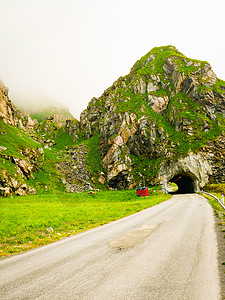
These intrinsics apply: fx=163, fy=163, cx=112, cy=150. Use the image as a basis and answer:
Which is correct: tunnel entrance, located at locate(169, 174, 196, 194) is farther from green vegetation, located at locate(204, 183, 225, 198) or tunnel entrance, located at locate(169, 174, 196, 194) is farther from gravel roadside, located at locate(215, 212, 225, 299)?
gravel roadside, located at locate(215, 212, 225, 299)

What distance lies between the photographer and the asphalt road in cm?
457

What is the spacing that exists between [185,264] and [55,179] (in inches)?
2191

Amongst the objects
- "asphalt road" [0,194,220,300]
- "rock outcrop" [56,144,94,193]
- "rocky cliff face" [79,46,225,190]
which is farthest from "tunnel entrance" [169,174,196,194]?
"asphalt road" [0,194,220,300]

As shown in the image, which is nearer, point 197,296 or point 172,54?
point 197,296

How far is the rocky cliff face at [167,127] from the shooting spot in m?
52.2

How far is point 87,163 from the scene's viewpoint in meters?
71.7

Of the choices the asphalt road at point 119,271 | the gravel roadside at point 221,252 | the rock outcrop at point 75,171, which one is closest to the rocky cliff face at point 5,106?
the rock outcrop at point 75,171

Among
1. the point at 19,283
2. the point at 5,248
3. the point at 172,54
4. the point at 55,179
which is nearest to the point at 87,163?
the point at 55,179

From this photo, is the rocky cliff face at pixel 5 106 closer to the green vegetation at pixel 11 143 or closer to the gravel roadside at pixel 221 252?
the green vegetation at pixel 11 143

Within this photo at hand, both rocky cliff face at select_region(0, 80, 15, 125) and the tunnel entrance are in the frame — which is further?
rocky cliff face at select_region(0, 80, 15, 125)

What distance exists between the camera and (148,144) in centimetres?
6094

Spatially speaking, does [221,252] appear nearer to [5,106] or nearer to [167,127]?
[167,127]

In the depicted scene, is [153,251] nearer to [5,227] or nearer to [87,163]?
[5,227]

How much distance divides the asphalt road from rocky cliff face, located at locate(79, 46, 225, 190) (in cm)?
4712
